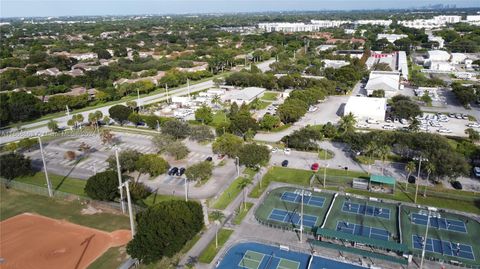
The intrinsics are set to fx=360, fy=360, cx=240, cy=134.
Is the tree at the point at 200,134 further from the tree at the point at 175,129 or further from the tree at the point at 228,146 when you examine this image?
the tree at the point at 228,146

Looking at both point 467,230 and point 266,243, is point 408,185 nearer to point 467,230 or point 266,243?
point 467,230

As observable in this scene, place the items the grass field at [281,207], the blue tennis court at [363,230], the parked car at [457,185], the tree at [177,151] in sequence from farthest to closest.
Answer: the tree at [177,151] < the parked car at [457,185] < the grass field at [281,207] < the blue tennis court at [363,230]

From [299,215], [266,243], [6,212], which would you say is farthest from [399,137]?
[6,212]

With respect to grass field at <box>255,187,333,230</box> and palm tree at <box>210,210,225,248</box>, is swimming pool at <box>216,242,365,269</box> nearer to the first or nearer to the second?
palm tree at <box>210,210,225,248</box>

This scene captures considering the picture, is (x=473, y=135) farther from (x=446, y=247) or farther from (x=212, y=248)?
(x=212, y=248)

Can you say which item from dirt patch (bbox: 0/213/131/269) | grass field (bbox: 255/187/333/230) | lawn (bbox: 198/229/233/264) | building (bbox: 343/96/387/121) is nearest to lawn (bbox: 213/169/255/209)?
grass field (bbox: 255/187/333/230)

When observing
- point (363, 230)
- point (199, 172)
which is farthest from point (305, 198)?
point (199, 172)

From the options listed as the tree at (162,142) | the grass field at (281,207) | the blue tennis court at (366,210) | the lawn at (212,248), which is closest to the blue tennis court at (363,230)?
the grass field at (281,207)
